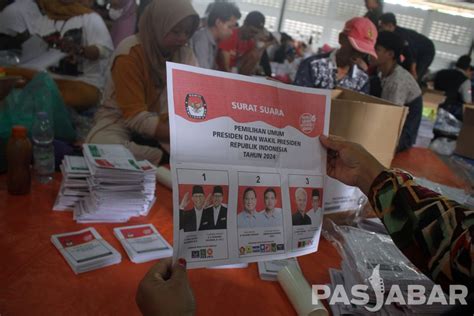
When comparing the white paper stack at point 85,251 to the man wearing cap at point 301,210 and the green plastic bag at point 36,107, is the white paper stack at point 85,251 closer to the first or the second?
the man wearing cap at point 301,210

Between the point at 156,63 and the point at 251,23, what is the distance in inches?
93.9

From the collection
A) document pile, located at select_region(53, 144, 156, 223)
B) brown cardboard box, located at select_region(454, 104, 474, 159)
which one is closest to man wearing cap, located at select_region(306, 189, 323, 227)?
document pile, located at select_region(53, 144, 156, 223)

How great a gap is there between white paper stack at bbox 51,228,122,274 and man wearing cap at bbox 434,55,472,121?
4.71m

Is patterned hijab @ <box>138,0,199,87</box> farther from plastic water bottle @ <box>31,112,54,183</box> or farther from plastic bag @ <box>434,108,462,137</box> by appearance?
plastic bag @ <box>434,108,462,137</box>

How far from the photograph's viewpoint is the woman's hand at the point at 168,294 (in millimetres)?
627

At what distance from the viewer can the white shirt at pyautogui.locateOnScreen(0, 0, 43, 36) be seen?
8.05 feet

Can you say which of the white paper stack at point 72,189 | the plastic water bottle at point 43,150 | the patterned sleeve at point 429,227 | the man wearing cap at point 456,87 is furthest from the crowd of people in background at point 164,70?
the man wearing cap at point 456,87

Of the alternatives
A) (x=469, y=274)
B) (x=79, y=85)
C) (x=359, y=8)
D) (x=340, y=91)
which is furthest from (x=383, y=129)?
(x=359, y=8)

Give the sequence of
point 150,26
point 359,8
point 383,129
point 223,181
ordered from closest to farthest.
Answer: point 223,181
point 383,129
point 150,26
point 359,8

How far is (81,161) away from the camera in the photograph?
1.25 meters

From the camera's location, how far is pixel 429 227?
641 mm

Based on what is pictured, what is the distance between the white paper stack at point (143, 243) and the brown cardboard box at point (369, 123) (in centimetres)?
59

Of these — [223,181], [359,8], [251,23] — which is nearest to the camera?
[223,181]

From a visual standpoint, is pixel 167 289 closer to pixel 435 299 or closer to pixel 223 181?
pixel 223 181
